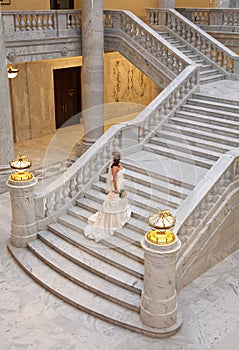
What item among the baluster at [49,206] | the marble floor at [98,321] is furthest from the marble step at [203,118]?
the baluster at [49,206]

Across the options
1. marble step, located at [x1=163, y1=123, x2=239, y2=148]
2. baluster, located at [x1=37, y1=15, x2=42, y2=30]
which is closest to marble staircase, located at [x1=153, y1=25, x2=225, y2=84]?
marble step, located at [x1=163, y1=123, x2=239, y2=148]

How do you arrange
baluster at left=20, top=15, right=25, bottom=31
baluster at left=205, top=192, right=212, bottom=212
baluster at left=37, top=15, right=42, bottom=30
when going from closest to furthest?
1. baluster at left=205, top=192, right=212, bottom=212
2. baluster at left=20, top=15, right=25, bottom=31
3. baluster at left=37, top=15, right=42, bottom=30

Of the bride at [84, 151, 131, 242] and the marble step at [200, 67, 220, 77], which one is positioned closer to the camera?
the bride at [84, 151, 131, 242]

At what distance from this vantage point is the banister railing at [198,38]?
14.2 metres

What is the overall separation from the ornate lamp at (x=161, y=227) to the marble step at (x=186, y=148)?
12.7ft

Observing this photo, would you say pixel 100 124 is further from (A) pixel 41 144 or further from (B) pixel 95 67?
Result: (A) pixel 41 144

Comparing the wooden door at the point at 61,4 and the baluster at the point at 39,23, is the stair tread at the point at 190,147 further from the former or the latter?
the wooden door at the point at 61,4

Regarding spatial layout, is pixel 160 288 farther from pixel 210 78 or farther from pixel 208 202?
pixel 210 78

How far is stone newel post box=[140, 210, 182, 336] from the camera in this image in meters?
6.45

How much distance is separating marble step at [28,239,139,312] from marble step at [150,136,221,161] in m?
3.93

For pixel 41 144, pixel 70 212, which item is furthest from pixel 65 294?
pixel 41 144

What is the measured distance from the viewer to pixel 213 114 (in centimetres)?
1139

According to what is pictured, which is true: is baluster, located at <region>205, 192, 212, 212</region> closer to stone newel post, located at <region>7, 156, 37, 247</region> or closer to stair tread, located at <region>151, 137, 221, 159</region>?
stair tread, located at <region>151, 137, 221, 159</region>

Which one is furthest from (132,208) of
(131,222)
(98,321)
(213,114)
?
(213,114)
